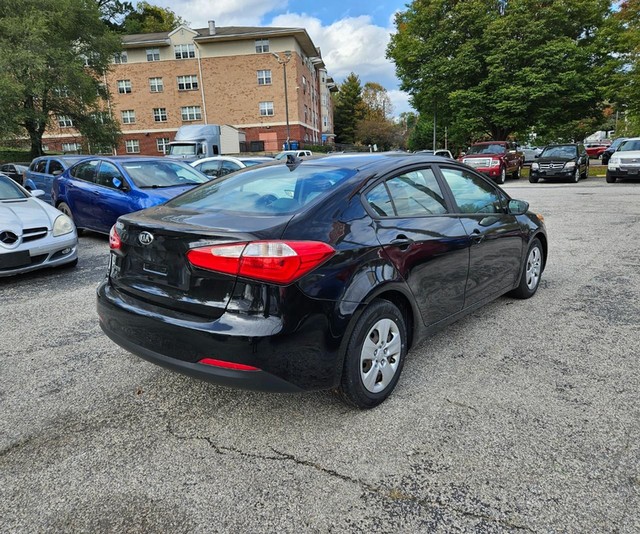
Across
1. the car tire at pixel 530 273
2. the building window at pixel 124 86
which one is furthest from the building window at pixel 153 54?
the car tire at pixel 530 273

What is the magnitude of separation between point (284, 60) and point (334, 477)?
46971 mm

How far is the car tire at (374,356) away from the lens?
2684 millimetres

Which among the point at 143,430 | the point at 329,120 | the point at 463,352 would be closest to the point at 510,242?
the point at 463,352

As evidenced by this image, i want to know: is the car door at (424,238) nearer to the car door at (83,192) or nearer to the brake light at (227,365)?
the brake light at (227,365)

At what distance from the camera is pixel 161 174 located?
8609 mm

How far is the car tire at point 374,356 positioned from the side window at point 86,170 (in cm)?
753

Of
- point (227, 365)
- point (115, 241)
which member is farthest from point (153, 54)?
point (227, 365)

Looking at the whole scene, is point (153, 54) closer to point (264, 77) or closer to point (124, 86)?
point (124, 86)

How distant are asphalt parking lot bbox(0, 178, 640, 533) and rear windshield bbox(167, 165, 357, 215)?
122 cm

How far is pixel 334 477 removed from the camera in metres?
2.33

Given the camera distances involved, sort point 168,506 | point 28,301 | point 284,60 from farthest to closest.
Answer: point 284,60 → point 28,301 → point 168,506

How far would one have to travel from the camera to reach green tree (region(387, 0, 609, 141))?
2548 centimetres

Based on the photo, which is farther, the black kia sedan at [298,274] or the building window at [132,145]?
the building window at [132,145]

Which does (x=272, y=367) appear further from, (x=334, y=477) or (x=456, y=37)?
(x=456, y=37)
